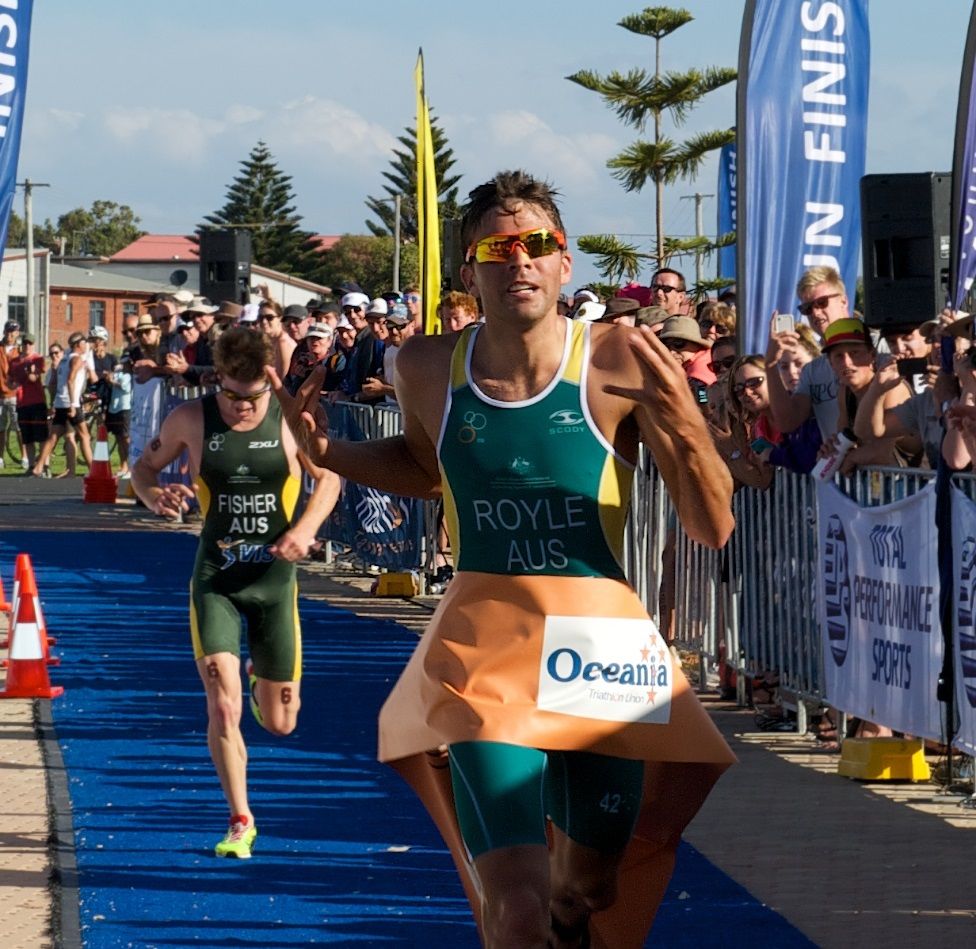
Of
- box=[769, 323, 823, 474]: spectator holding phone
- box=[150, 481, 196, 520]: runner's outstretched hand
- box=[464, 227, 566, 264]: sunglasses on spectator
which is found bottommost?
box=[150, 481, 196, 520]: runner's outstretched hand

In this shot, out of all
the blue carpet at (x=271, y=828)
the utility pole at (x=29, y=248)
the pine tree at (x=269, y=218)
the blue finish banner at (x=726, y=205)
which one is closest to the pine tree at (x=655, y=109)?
the blue finish banner at (x=726, y=205)

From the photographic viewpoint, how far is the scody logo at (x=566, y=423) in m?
4.55

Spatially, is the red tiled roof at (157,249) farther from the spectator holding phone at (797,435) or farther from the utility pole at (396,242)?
the spectator holding phone at (797,435)

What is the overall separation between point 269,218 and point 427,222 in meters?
105

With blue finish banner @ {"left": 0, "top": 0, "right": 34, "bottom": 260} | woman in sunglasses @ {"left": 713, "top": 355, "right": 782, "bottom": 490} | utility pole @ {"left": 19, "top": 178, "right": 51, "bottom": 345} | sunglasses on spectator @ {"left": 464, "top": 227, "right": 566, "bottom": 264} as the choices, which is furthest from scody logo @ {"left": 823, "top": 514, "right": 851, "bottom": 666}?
utility pole @ {"left": 19, "top": 178, "right": 51, "bottom": 345}

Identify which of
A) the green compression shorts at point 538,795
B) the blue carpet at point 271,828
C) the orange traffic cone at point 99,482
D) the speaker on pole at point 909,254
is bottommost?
the blue carpet at point 271,828

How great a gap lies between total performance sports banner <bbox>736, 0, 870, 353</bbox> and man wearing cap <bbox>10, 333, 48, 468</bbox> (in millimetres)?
19619

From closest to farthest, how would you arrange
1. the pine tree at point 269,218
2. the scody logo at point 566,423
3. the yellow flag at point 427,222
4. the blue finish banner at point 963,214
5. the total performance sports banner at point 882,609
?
the scody logo at point 566,423, the total performance sports banner at point 882,609, the blue finish banner at point 963,214, the yellow flag at point 427,222, the pine tree at point 269,218

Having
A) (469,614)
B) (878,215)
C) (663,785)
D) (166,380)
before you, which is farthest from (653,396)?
(166,380)

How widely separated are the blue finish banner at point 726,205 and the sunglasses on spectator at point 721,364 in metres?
13.9

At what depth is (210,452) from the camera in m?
8.37

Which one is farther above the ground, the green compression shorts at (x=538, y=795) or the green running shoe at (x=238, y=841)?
the green compression shorts at (x=538, y=795)

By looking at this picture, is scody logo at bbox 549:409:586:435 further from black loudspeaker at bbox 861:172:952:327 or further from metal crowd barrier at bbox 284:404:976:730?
black loudspeaker at bbox 861:172:952:327

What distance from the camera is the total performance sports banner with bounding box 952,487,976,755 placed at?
324 inches
